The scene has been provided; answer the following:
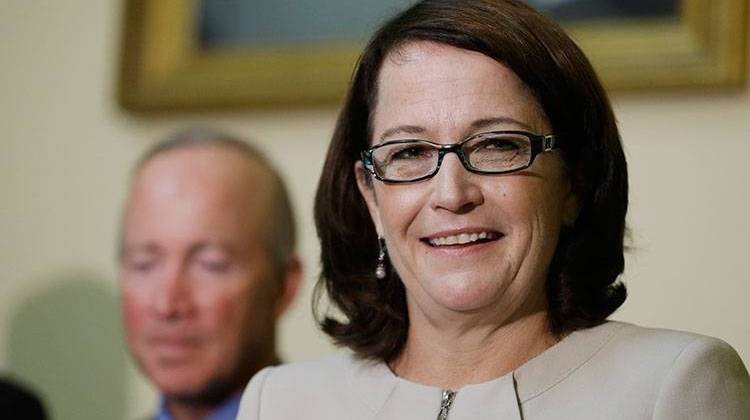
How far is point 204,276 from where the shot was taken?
3057 millimetres

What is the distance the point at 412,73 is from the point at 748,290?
1.41 m

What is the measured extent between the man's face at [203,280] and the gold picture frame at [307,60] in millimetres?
496

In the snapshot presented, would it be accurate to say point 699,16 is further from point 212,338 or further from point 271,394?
point 271,394

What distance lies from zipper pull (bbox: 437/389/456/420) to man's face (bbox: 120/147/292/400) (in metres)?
1.22

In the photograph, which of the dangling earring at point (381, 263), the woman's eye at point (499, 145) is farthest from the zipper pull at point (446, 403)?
the woman's eye at point (499, 145)

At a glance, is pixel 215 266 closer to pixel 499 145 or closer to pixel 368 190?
pixel 368 190

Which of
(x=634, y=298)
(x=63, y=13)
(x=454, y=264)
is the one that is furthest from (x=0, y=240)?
(x=454, y=264)

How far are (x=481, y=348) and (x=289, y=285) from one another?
1.32 m

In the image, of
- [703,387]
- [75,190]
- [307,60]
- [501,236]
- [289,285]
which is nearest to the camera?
[703,387]

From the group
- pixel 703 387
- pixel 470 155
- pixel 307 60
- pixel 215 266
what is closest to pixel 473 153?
pixel 470 155

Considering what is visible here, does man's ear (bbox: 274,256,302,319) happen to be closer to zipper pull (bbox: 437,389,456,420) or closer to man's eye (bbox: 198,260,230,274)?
man's eye (bbox: 198,260,230,274)

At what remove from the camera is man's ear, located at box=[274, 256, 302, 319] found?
3.15 metres

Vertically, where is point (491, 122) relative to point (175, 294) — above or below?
above

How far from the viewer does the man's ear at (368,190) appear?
2043 millimetres
